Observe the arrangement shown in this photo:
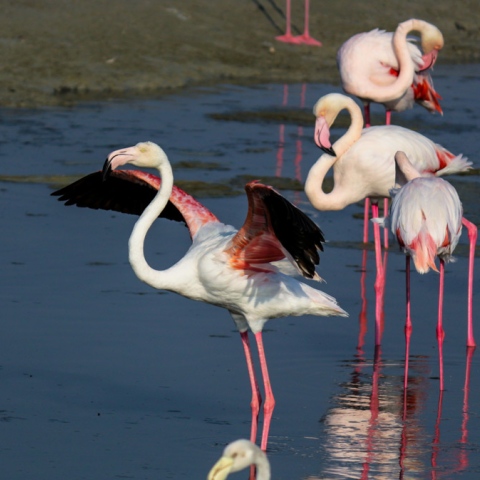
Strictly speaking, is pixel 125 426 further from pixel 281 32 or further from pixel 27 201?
pixel 281 32

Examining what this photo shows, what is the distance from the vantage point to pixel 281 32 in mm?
17688

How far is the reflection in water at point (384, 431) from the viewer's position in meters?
5.17

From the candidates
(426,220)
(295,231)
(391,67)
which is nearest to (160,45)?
(391,67)

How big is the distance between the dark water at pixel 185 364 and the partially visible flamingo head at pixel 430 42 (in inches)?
42.7

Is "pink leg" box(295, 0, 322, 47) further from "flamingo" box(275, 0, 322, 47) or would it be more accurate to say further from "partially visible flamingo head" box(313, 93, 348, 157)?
"partially visible flamingo head" box(313, 93, 348, 157)

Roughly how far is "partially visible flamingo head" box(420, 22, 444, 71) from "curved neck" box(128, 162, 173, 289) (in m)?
4.56

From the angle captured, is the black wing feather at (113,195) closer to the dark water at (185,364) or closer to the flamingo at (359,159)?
the dark water at (185,364)

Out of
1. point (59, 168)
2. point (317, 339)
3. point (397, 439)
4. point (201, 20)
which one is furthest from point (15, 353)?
point (201, 20)

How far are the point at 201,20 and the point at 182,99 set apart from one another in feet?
10.1

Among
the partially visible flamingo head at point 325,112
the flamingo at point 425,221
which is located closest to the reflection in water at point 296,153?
the partially visible flamingo head at point 325,112

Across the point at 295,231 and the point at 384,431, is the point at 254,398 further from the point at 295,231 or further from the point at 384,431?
the point at 295,231

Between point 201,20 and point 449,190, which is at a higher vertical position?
point 201,20

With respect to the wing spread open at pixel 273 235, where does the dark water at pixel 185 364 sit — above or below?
below

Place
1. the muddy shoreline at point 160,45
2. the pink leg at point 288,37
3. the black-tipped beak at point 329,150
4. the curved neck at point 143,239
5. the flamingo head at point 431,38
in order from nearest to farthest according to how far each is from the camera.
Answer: the curved neck at point 143,239 < the black-tipped beak at point 329,150 < the flamingo head at point 431,38 < the muddy shoreline at point 160,45 < the pink leg at point 288,37
